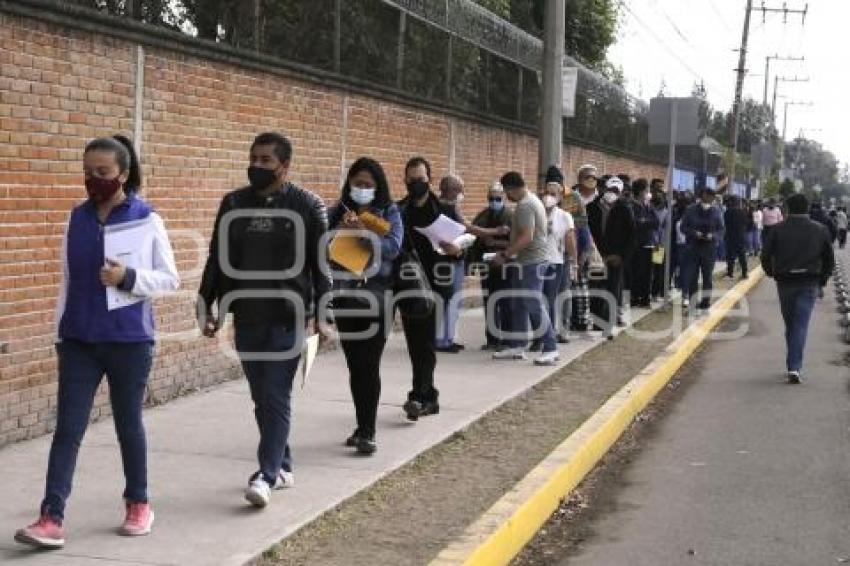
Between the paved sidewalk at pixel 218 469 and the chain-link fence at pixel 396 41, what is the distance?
2907mm

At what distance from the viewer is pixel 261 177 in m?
5.86

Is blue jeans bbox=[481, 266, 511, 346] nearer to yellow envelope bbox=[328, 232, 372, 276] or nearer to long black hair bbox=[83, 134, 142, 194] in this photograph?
yellow envelope bbox=[328, 232, 372, 276]

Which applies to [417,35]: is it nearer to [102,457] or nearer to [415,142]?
[415,142]

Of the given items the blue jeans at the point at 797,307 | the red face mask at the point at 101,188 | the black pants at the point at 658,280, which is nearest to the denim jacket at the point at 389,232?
the red face mask at the point at 101,188

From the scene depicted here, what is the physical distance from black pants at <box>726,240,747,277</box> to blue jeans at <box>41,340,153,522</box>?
71.9 ft

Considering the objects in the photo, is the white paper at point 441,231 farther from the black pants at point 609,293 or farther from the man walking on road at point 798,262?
the black pants at point 609,293

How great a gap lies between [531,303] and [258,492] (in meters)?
5.76

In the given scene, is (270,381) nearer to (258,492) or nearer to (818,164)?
(258,492)

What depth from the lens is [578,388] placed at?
34.3 ft

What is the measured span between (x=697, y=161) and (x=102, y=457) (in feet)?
138

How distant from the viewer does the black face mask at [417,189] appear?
860cm

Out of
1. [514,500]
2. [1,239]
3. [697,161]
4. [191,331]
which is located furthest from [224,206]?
[697,161]

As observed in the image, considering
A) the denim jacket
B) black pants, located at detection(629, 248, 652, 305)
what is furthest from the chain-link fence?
black pants, located at detection(629, 248, 652, 305)

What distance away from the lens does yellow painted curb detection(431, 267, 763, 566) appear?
5543 mm
